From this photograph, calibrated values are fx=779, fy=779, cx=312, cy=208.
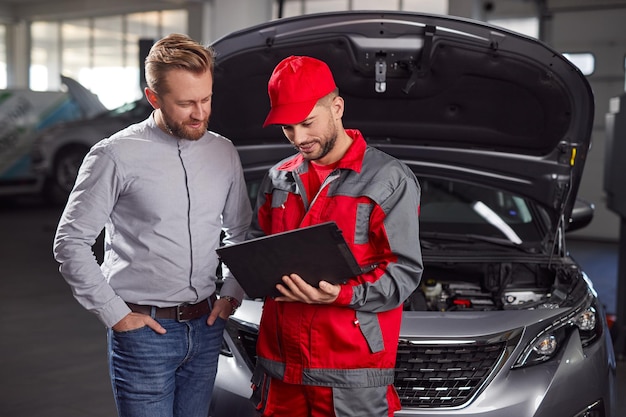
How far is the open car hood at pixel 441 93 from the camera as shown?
2936mm

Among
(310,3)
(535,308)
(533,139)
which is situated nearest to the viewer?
(535,308)

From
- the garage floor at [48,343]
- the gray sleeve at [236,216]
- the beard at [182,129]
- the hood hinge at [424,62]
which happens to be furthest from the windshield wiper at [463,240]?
the beard at [182,129]

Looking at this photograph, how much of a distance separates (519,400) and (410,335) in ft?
1.39

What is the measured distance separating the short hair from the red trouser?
865 millimetres

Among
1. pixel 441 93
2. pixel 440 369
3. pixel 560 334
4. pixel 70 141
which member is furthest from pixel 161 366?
pixel 70 141

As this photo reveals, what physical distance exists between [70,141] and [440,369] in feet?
36.1

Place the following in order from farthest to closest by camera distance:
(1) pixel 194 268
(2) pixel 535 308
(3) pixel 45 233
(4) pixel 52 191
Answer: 1. (4) pixel 52 191
2. (3) pixel 45 233
3. (2) pixel 535 308
4. (1) pixel 194 268

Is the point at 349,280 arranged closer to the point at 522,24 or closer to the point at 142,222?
the point at 142,222

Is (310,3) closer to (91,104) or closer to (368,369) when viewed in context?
(91,104)

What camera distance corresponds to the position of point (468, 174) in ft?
11.7

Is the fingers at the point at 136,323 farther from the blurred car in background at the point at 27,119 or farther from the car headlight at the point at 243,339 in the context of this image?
the blurred car in background at the point at 27,119

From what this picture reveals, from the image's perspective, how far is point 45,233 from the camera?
1105 cm

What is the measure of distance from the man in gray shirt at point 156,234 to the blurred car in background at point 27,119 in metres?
11.8

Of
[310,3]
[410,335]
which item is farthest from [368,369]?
[310,3]
